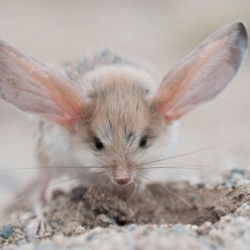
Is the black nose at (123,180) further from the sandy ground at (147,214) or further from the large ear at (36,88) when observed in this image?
the large ear at (36,88)

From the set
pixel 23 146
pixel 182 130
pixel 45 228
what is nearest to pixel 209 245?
pixel 45 228

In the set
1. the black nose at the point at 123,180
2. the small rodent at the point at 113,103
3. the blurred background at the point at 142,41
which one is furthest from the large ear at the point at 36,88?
the blurred background at the point at 142,41

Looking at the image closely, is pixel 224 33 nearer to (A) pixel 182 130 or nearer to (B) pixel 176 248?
(B) pixel 176 248

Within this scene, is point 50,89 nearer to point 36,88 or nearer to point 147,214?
point 36,88

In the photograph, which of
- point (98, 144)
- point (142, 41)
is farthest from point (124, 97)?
point (142, 41)

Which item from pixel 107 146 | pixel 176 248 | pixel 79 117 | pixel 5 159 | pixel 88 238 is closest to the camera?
pixel 176 248

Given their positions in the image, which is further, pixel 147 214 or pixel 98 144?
pixel 147 214

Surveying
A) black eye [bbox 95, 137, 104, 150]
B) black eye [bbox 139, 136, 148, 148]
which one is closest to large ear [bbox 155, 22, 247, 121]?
black eye [bbox 139, 136, 148, 148]
